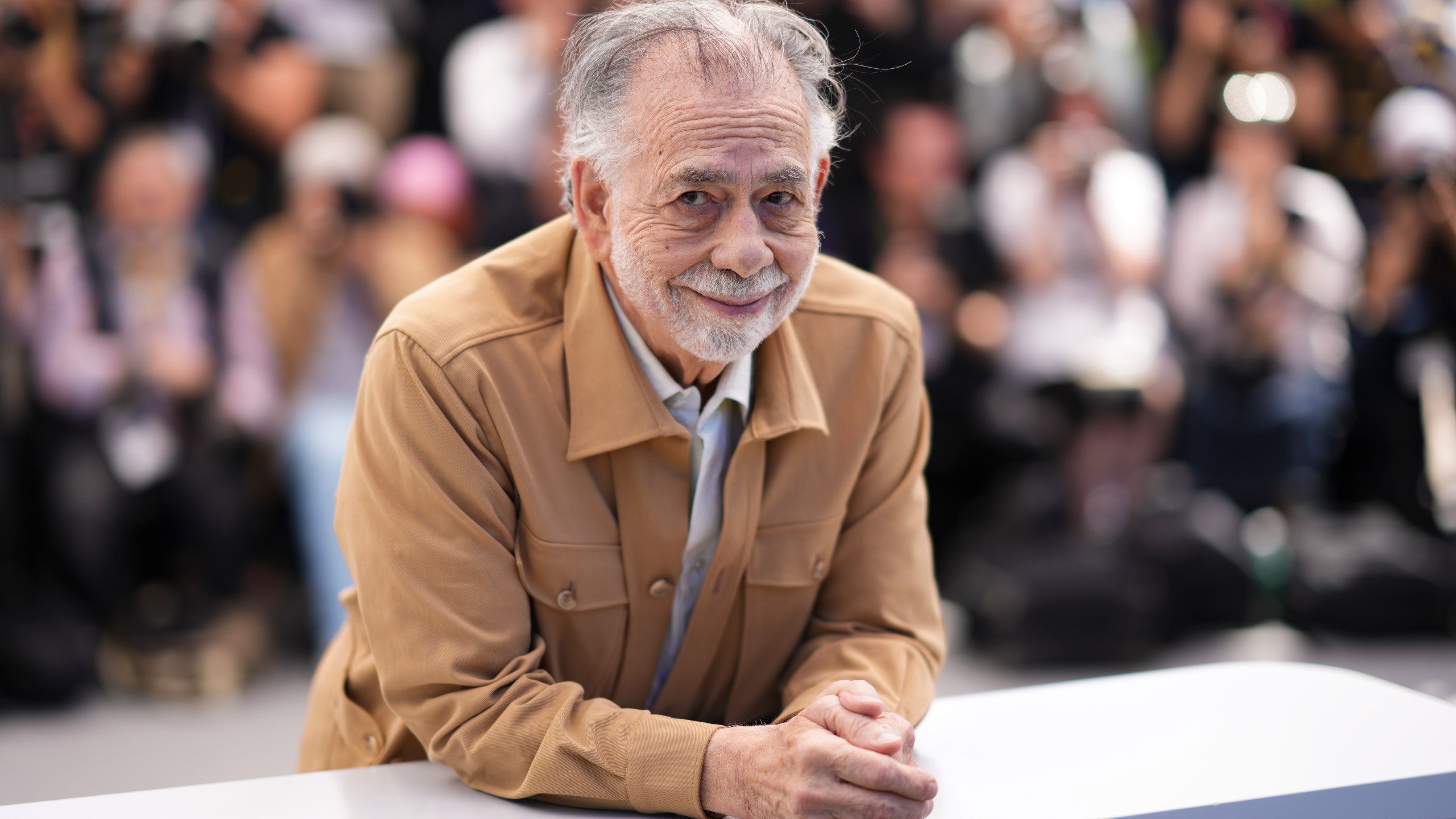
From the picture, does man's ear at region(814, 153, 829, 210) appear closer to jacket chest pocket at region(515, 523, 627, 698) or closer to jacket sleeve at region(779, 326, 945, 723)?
jacket sleeve at region(779, 326, 945, 723)

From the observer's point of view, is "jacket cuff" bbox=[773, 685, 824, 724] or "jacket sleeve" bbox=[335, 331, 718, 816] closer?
"jacket sleeve" bbox=[335, 331, 718, 816]

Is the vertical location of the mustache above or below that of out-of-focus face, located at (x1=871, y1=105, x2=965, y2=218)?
below

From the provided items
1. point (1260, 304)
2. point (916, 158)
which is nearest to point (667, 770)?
point (916, 158)

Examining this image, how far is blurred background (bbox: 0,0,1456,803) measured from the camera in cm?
442

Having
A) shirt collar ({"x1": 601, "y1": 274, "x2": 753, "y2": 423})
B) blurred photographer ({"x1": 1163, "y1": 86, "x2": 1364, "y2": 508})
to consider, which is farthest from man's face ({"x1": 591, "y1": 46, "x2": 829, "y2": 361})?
blurred photographer ({"x1": 1163, "y1": 86, "x2": 1364, "y2": 508})

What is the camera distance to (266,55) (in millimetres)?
4754

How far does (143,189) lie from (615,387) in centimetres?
335

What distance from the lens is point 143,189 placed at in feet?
14.7

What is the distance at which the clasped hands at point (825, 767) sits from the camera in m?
1.49

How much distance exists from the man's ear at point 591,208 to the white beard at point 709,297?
46 mm

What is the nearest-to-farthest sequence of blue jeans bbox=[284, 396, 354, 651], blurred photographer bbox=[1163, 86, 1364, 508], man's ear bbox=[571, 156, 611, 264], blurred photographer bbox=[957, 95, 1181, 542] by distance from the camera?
man's ear bbox=[571, 156, 611, 264], blue jeans bbox=[284, 396, 354, 651], blurred photographer bbox=[957, 95, 1181, 542], blurred photographer bbox=[1163, 86, 1364, 508]

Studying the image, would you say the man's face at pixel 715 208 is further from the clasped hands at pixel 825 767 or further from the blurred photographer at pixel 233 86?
the blurred photographer at pixel 233 86

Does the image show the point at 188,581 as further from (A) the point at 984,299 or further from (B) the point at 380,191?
(A) the point at 984,299

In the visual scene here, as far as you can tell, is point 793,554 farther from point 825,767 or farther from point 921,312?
point 921,312
